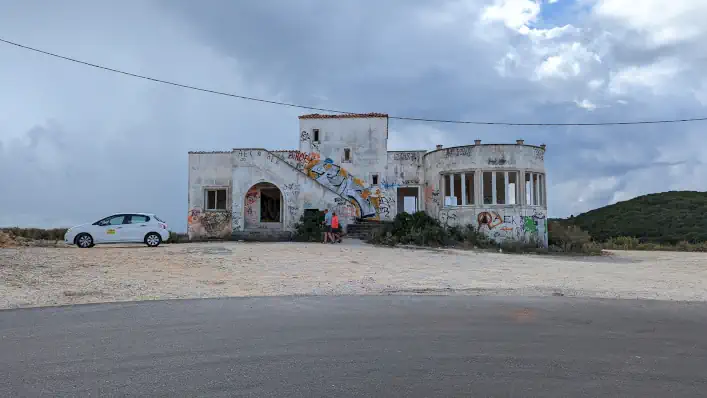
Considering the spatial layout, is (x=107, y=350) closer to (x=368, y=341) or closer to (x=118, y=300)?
(x=368, y=341)

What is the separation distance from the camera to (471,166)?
24.5 meters

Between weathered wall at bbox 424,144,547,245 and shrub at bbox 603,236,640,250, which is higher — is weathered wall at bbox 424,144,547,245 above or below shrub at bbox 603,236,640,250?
above

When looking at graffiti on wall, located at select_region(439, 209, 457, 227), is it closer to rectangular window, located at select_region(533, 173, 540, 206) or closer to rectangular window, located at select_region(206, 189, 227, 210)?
rectangular window, located at select_region(533, 173, 540, 206)

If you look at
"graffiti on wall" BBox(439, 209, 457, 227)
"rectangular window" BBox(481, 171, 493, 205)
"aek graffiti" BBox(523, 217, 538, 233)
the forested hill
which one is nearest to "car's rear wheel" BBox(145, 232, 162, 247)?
"graffiti on wall" BBox(439, 209, 457, 227)

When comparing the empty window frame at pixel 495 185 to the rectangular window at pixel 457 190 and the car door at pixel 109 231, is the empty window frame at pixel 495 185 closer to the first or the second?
the rectangular window at pixel 457 190

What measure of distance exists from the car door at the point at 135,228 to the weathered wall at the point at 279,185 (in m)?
5.64

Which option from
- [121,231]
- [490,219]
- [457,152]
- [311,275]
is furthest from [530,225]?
[121,231]

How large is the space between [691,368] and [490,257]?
1454 centimetres

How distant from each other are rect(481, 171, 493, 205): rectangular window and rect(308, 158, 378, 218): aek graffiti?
640 centimetres

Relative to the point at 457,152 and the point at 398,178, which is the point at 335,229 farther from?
the point at 457,152

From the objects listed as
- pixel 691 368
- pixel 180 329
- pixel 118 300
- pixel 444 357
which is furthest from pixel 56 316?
pixel 691 368

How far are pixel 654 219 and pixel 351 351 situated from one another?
64.6 metres

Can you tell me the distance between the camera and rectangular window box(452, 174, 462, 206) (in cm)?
2541

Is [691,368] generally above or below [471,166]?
below
